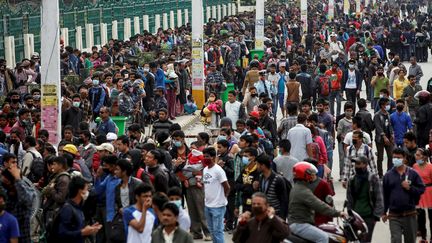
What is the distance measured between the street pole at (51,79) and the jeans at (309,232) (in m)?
6.68

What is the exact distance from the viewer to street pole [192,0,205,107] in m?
31.3

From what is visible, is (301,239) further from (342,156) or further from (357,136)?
(342,156)

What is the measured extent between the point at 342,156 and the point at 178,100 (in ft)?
32.1

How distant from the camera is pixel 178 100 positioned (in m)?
30.4

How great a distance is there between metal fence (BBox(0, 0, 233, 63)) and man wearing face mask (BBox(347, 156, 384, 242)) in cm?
622

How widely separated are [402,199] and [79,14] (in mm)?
26482

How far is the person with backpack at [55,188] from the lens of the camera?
46.0ft

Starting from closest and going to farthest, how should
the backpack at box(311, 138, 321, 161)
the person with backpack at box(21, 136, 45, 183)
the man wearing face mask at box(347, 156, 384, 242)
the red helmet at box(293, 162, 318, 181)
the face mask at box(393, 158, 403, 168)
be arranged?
the red helmet at box(293, 162, 318, 181) < the man wearing face mask at box(347, 156, 384, 242) < the face mask at box(393, 158, 403, 168) < the person with backpack at box(21, 136, 45, 183) < the backpack at box(311, 138, 321, 161)

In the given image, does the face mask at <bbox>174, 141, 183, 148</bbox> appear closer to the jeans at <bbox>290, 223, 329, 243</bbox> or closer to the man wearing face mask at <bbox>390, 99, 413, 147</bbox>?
the jeans at <bbox>290, 223, 329, 243</bbox>

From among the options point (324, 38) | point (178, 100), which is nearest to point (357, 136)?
point (178, 100)

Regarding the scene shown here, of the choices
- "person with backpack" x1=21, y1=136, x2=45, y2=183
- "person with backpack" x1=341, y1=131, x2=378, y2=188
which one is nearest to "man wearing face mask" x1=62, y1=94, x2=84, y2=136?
"person with backpack" x1=21, y1=136, x2=45, y2=183

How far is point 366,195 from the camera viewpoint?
49.8 feet

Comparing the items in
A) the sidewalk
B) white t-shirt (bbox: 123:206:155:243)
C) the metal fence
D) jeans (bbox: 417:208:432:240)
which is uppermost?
the metal fence

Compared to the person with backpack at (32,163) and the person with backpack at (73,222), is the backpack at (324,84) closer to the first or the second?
the person with backpack at (32,163)
